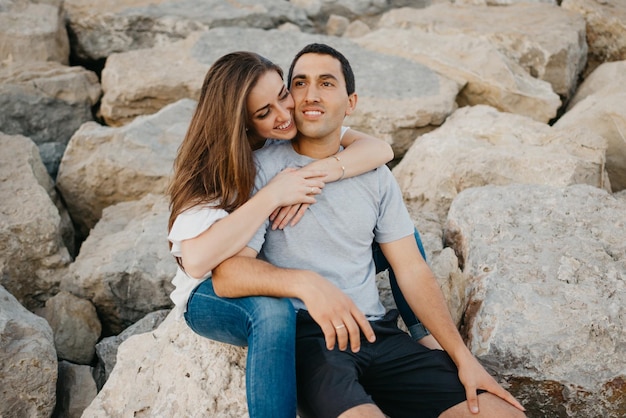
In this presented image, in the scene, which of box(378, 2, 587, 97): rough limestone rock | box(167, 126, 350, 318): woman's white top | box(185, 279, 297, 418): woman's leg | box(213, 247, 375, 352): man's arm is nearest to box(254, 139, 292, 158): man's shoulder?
box(167, 126, 350, 318): woman's white top

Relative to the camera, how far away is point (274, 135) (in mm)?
3246

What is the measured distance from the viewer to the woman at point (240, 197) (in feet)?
8.52

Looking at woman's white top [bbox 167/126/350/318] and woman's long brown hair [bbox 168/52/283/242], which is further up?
woman's long brown hair [bbox 168/52/283/242]

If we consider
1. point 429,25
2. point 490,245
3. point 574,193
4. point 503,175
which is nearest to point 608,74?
point 429,25

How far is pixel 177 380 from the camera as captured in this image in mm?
3070

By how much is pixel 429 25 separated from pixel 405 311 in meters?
5.24

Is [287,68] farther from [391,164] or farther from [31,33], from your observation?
[31,33]

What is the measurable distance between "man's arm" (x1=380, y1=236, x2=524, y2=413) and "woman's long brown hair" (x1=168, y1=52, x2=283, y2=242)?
2.76ft

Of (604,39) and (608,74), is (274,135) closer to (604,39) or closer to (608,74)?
(608,74)

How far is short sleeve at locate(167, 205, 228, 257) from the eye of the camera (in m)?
2.89

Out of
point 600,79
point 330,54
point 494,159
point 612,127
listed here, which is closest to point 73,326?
point 330,54

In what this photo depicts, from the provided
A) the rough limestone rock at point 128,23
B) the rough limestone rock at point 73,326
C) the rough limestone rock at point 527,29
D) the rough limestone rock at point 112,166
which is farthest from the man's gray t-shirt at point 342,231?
the rough limestone rock at point 128,23

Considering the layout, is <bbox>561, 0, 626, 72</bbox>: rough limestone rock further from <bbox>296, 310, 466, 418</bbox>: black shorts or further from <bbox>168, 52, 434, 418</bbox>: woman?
<bbox>296, 310, 466, 418</bbox>: black shorts

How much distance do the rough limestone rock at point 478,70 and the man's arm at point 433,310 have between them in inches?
142
